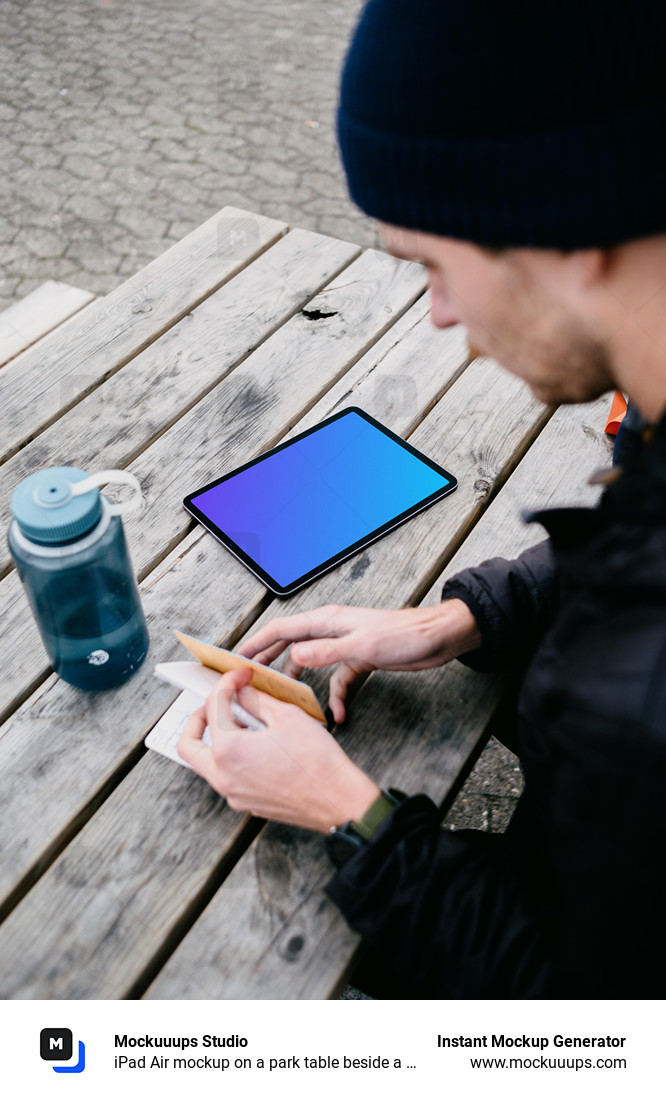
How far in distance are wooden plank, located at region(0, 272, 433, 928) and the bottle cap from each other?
0.89 ft

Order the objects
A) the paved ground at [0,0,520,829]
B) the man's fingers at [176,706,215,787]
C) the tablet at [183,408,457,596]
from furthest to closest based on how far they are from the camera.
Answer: the paved ground at [0,0,520,829], the tablet at [183,408,457,596], the man's fingers at [176,706,215,787]

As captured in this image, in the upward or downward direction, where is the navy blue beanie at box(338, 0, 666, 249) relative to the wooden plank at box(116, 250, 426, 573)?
upward

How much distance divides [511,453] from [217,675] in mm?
655

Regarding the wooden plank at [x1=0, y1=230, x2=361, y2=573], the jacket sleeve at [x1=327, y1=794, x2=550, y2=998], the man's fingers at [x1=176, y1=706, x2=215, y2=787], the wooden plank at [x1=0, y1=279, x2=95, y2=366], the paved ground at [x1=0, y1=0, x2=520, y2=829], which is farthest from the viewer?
the paved ground at [x1=0, y1=0, x2=520, y2=829]

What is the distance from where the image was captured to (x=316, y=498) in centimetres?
132

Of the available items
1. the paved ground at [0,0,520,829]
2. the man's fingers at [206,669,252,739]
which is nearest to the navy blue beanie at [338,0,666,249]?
the man's fingers at [206,669,252,739]

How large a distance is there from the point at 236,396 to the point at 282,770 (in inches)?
31.0

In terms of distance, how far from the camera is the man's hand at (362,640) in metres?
1.07

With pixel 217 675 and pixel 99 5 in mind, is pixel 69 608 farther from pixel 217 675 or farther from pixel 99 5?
pixel 99 5

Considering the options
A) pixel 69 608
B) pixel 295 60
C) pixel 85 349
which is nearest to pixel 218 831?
pixel 69 608

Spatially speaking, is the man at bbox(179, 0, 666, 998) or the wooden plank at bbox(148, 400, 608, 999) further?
the wooden plank at bbox(148, 400, 608, 999)

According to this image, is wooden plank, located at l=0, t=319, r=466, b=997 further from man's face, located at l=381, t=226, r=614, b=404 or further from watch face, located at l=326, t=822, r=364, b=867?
man's face, located at l=381, t=226, r=614, b=404

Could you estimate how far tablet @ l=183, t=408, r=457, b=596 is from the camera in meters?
1.25
